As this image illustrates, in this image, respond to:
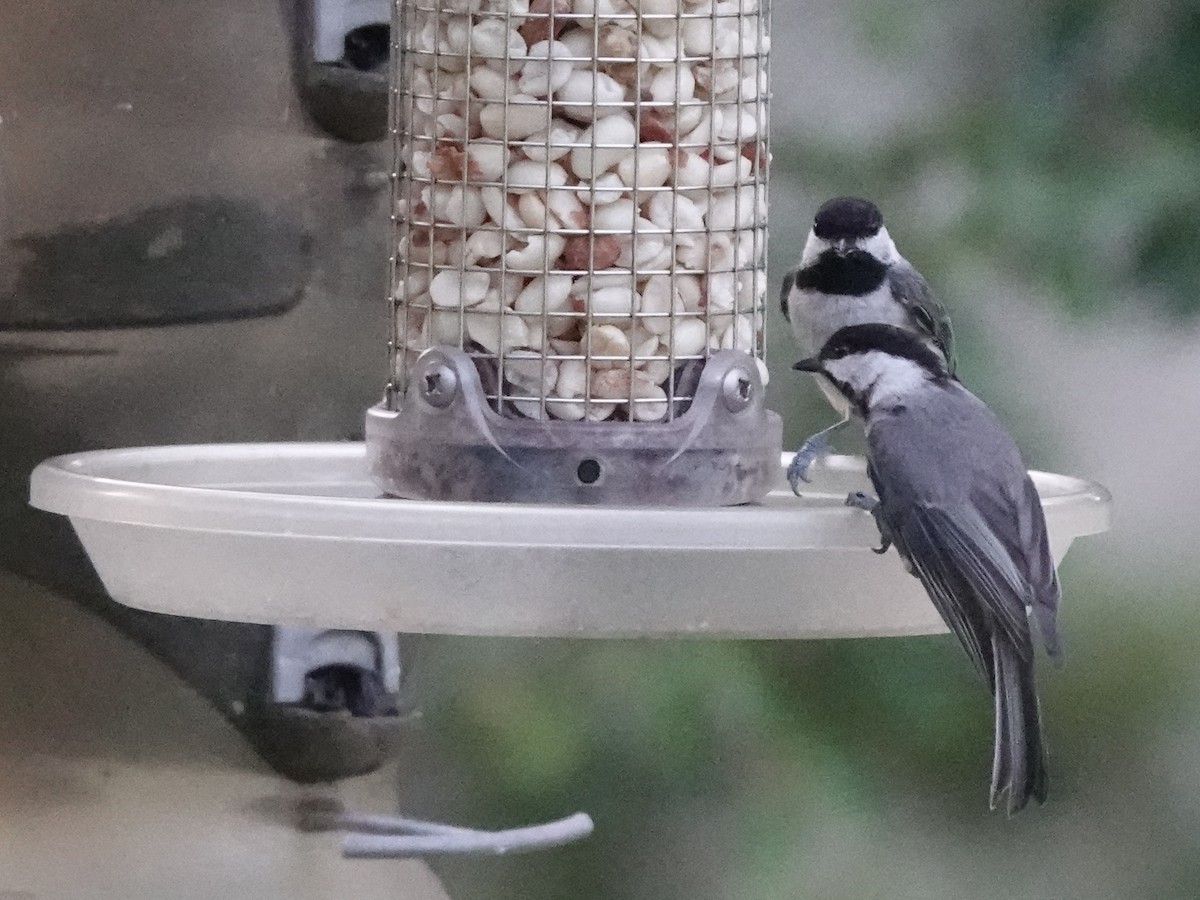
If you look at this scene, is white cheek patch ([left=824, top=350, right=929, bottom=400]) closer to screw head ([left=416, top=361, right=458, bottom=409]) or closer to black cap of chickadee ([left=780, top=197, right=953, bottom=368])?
black cap of chickadee ([left=780, top=197, right=953, bottom=368])

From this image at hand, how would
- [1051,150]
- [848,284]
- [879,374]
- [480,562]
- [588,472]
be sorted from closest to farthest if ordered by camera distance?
[480,562] → [588,472] → [879,374] → [848,284] → [1051,150]

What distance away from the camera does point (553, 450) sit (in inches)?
46.0

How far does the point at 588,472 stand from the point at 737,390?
0.39 feet

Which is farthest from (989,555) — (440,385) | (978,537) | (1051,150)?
(1051,150)

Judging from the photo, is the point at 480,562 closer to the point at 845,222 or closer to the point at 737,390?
the point at 737,390

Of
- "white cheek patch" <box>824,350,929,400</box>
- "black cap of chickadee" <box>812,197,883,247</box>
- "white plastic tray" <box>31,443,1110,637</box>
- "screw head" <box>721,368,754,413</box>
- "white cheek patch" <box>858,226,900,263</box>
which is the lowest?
"white plastic tray" <box>31,443,1110,637</box>

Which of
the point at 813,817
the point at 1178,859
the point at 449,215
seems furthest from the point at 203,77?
the point at 1178,859

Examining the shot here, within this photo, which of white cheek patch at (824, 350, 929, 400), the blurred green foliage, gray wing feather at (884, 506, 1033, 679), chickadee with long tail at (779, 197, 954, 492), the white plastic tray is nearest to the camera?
the white plastic tray

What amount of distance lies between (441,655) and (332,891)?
253 millimetres

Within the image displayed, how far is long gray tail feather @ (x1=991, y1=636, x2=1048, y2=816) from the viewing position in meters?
1.22

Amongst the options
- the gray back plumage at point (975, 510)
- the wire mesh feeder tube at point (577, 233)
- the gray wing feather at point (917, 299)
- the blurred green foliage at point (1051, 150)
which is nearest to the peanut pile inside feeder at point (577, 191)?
the wire mesh feeder tube at point (577, 233)

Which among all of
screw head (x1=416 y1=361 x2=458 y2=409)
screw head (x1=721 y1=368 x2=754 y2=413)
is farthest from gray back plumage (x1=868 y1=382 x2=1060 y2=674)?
screw head (x1=416 y1=361 x2=458 y2=409)

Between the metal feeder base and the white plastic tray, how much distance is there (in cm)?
16

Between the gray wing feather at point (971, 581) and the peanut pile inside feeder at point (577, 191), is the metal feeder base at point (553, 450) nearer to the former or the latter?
the peanut pile inside feeder at point (577, 191)
